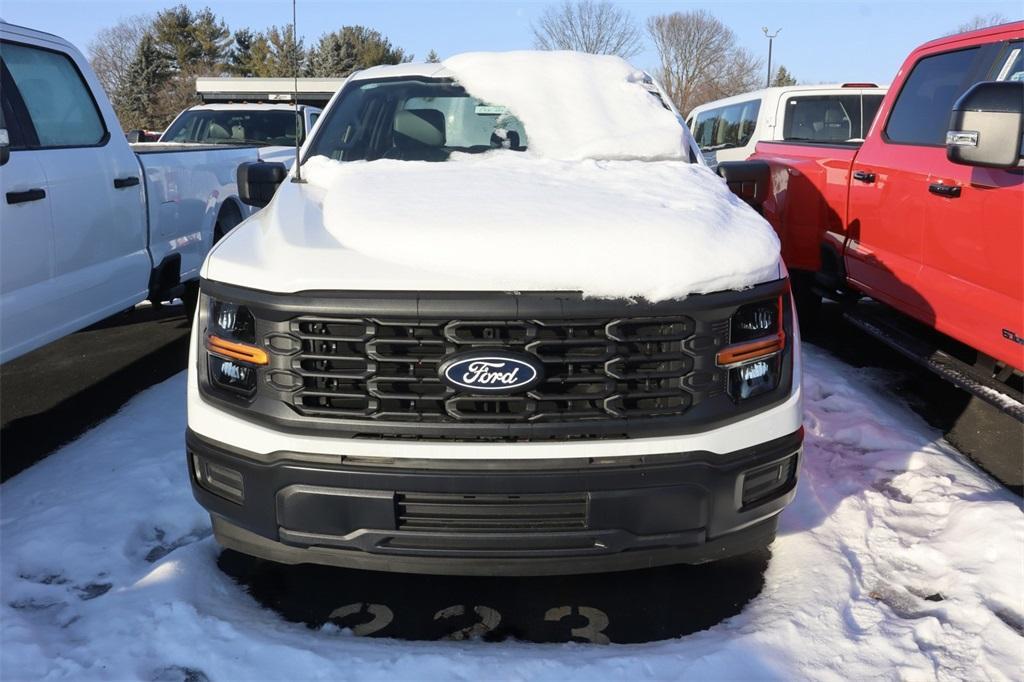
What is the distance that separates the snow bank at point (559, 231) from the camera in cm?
234

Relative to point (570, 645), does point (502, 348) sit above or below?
above

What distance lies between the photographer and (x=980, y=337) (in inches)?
152

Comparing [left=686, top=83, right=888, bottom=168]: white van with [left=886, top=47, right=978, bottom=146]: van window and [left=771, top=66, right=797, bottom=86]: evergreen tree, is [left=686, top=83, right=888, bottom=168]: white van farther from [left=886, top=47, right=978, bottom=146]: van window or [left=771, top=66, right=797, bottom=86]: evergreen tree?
[left=771, top=66, right=797, bottom=86]: evergreen tree

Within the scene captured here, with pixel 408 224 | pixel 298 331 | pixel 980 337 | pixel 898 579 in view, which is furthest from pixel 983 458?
pixel 298 331

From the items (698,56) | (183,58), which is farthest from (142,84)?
(698,56)

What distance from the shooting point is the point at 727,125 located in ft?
36.3

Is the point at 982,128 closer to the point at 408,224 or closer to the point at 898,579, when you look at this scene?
the point at 898,579

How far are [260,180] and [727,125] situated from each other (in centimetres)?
878

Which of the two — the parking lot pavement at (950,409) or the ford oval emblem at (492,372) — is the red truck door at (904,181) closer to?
the parking lot pavement at (950,409)

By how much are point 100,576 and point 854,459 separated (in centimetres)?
339

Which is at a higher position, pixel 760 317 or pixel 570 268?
pixel 570 268

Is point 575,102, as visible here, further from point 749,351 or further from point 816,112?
point 816,112

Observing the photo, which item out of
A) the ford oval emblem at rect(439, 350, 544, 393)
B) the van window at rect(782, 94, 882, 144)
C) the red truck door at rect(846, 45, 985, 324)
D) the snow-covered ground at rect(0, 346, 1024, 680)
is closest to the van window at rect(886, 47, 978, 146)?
the red truck door at rect(846, 45, 985, 324)

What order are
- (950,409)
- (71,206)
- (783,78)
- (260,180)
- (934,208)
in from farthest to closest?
(783,78), (950,409), (71,206), (934,208), (260,180)
